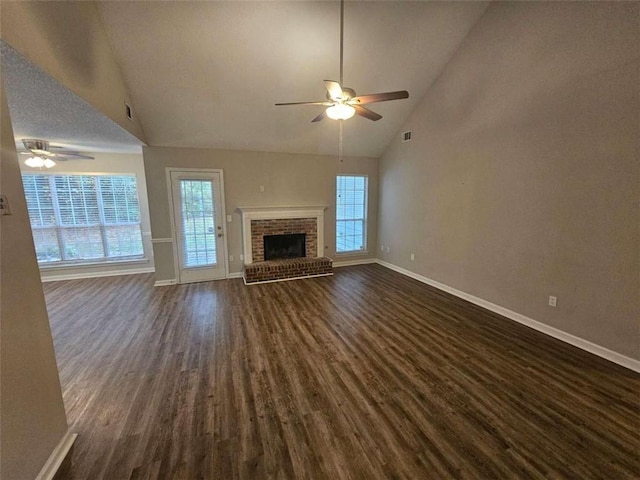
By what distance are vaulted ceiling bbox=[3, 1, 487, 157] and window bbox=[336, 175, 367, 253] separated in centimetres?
162

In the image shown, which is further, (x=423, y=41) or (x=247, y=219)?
(x=247, y=219)

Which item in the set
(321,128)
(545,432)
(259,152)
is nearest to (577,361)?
(545,432)

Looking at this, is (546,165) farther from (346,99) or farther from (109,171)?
(109,171)

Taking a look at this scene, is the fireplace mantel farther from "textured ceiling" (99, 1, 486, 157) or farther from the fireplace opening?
"textured ceiling" (99, 1, 486, 157)

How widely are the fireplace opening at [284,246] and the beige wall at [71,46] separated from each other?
3092 mm

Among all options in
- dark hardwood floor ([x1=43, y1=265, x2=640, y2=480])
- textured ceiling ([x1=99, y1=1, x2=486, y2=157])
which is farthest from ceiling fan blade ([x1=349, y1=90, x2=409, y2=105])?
dark hardwood floor ([x1=43, y1=265, x2=640, y2=480])

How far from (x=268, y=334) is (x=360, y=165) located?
4.45 meters

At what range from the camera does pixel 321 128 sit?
4.92m

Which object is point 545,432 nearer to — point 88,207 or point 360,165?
point 360,165

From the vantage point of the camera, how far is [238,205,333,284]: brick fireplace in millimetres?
5160

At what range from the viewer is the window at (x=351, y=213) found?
6.16m

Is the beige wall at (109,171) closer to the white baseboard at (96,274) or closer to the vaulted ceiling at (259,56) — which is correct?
the white baseboard at (96,274)

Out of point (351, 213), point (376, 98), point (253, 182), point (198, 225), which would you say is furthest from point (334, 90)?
point (351, 213)

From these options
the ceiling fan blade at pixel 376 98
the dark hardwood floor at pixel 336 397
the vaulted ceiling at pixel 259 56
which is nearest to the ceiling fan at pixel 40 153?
the vaulted ceiling at pixel 259 56
